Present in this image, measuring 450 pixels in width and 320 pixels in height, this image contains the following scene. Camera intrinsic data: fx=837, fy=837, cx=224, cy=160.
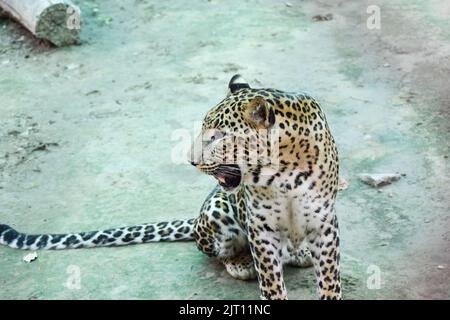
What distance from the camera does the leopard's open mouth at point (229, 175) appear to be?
18.0 ft

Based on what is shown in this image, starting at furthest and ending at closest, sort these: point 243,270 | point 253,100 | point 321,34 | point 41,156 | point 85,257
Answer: point 321,34 → point 41,156 → point 85,257 → point 243,270 → point 253,100

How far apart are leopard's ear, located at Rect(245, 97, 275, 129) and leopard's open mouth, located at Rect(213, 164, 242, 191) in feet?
1.12

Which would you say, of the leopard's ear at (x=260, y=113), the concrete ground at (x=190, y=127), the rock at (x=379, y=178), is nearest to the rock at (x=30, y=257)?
the concrete ground at (x=190, y=127)

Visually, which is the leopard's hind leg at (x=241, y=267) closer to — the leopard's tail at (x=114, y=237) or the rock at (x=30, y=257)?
the leopard's tail at (x=114, y=237)

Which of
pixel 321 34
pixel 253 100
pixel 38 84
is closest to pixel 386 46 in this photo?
pixel 321 34

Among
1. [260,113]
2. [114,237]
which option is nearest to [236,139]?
[260,113]

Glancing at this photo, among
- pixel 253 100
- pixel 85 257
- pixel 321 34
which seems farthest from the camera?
pixel 321 34

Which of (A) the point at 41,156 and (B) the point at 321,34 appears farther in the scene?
(B) the point at 321,34

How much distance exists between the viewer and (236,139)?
5.40 m

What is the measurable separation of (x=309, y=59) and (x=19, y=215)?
4.86 metres

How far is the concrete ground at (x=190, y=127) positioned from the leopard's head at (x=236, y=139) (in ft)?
4.55

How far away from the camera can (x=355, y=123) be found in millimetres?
9375

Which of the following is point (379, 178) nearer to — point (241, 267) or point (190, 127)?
point (241, 267)
